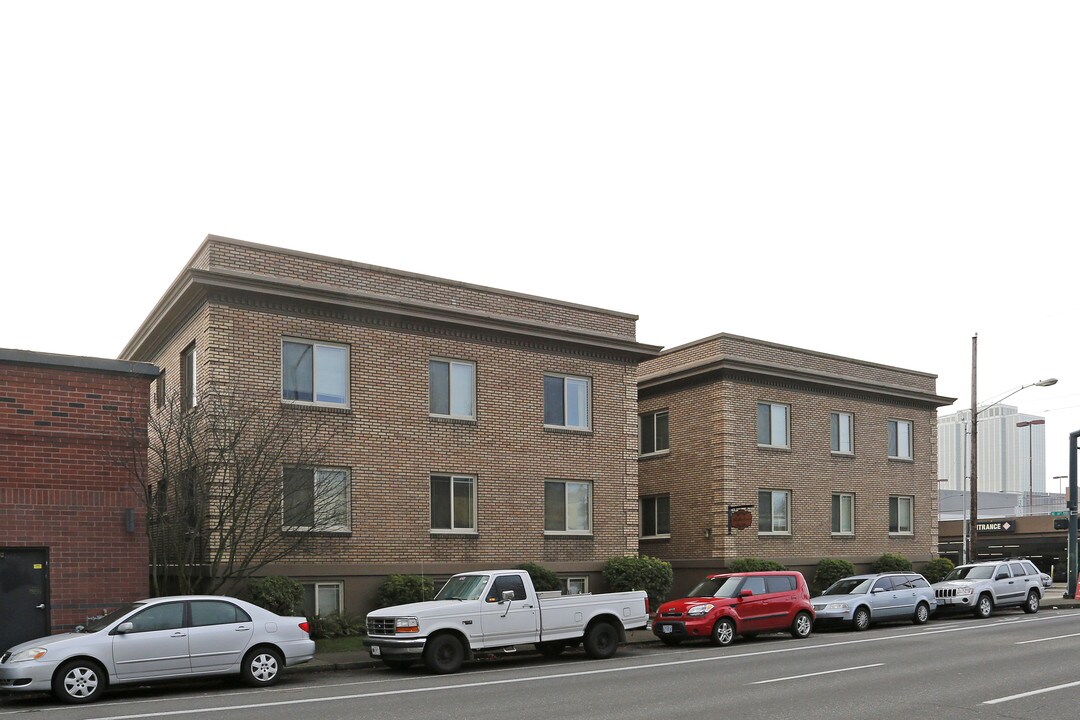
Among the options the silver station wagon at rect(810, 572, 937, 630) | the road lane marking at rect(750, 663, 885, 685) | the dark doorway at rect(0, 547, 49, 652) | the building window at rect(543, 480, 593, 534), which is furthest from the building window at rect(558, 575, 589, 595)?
the dark doorway at rect(0, 547, 49, 652)

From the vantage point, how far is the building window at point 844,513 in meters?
36.1

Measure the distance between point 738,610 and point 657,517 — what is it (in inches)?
500

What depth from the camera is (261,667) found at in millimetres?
16281

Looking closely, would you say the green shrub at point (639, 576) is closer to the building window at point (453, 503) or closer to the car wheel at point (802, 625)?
the building window at point (453, 503)

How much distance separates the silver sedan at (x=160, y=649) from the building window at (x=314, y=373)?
8055 millimetres

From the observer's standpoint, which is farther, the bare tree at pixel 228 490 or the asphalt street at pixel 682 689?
the bare tree at pixel 228 490

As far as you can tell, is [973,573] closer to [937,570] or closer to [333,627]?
[937,570]

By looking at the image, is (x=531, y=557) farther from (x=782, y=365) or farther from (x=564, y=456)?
(x=782, y=365)

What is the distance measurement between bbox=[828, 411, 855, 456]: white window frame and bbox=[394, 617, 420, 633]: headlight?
21853mm

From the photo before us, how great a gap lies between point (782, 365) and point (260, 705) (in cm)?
2462

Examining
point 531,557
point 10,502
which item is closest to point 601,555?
point 531,557

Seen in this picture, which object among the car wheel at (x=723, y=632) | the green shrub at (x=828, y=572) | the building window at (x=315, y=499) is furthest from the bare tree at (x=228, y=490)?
the green shrub at (x=828, y=572)

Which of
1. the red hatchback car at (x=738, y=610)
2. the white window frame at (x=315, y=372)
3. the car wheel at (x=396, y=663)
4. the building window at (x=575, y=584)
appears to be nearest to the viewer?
the car wheel at (x=396, y=663)

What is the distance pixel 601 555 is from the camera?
2883cm
